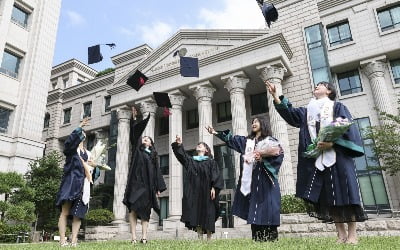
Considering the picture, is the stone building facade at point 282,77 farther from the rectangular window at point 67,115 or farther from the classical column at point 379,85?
the rectangular window at point 67,115

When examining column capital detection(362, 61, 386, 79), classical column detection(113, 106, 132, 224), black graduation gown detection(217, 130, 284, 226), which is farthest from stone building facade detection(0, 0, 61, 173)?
column capital detection(362, 61, 386, 79)

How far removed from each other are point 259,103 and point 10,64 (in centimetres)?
1571

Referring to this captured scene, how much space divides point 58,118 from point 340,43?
1015 inches

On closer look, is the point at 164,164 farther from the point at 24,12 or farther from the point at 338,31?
the point at 338,31

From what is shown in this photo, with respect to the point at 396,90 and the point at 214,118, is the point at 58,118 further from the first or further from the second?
the point at 396,90

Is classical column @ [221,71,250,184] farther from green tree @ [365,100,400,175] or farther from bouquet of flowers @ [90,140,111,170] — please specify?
bouquet of flowers @ [90,140,111,170]

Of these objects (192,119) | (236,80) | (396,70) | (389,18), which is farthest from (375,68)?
(192,119)

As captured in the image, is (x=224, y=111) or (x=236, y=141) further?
(x=224, y=111)

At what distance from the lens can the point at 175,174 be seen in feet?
59.0

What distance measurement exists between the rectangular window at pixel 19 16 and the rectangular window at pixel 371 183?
20515 mm

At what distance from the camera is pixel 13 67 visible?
60.1 feet

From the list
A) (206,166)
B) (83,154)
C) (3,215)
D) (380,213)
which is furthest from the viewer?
(380,213)

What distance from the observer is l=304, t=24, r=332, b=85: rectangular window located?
1777cm

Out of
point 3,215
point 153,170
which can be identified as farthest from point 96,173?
point 3,215
